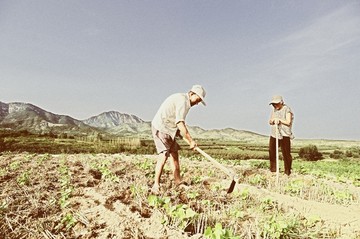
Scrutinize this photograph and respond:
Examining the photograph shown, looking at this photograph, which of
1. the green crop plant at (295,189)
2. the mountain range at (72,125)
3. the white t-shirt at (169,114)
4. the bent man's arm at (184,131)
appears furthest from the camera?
the mountain range at (72,125)

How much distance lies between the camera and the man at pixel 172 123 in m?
4.47

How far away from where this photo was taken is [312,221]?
128 inches

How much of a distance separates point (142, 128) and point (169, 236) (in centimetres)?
10218

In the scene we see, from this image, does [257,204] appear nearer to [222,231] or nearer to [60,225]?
[222,231]

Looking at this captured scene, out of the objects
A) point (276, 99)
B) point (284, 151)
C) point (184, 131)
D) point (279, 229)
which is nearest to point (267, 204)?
point (279, 229)

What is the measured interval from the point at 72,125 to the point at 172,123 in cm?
6455

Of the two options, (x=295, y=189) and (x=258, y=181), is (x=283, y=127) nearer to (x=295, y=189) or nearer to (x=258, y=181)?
(x=258, y=181)

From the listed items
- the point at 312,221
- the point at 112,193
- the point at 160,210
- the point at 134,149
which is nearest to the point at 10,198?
the point at 112,193

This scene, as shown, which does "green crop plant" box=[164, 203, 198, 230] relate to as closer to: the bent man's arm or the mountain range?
the bent man's arm

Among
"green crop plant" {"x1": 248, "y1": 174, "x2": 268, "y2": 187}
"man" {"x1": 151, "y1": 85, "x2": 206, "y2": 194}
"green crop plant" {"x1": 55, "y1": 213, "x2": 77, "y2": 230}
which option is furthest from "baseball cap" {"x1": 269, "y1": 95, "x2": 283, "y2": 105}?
"green crop plant" {"x1": 55, "y1": 213, "x2": 77, "y2": 230}

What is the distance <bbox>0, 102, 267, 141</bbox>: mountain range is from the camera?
2243 inches

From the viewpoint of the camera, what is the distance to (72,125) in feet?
215

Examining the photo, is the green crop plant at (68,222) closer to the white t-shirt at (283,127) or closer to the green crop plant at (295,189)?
the green crop plant at (295,189)

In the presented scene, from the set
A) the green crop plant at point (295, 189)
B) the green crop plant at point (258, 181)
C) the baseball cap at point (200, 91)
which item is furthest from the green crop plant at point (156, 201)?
the green crop plant at point (258, 181)
